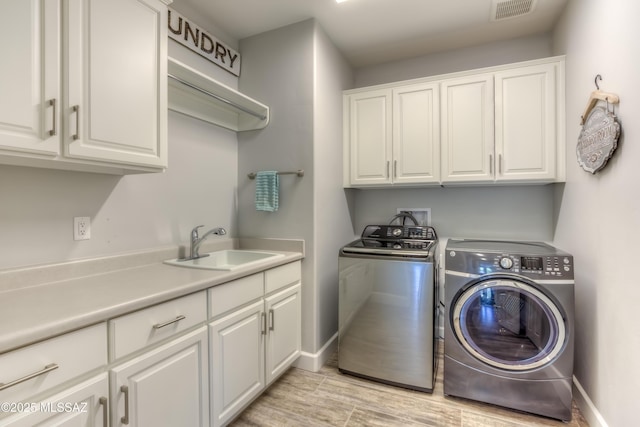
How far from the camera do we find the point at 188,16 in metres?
2.06

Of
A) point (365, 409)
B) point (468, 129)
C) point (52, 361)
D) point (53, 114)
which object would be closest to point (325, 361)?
point (365, 409)

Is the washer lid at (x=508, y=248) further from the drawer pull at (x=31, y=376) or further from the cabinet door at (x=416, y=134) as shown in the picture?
the drawer pull at (x=31, y=376)

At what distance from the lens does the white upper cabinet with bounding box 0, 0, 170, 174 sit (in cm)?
104

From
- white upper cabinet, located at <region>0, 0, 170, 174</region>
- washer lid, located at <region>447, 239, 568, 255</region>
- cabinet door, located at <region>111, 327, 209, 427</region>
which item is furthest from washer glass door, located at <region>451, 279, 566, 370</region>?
white upper cabinet, located at <region>0, 0, 170, 174</region>

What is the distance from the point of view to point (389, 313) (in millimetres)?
2076

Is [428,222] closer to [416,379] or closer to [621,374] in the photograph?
[416,379]

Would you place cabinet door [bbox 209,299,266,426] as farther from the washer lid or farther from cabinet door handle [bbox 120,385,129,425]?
the washer lid

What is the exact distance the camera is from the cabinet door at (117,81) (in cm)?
119

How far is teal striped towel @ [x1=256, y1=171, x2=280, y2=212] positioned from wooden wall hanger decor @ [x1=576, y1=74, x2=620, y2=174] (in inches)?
75.9

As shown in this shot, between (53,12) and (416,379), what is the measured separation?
2.65 meters

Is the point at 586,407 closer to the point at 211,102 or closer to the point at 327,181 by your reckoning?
the point at 327,181

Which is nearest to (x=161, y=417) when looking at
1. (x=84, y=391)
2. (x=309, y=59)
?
(x=84, y=391)

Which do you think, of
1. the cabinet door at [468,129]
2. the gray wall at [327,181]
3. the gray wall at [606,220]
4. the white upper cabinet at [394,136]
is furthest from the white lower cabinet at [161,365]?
the gray wall at [606,220]

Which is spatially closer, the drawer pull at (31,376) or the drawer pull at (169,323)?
the drawer pull at (31,376)
